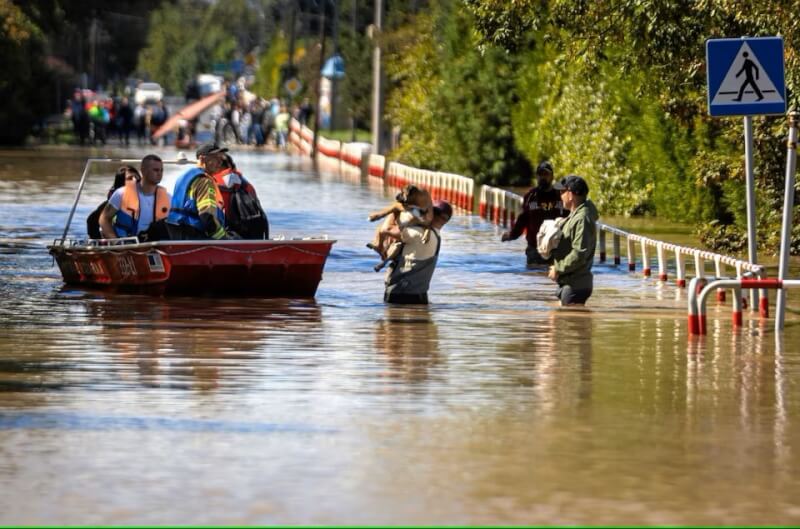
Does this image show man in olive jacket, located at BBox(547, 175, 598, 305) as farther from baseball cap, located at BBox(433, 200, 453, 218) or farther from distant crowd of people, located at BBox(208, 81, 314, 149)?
distant crowd of people, located at BBox(208, 81, 314, 149)

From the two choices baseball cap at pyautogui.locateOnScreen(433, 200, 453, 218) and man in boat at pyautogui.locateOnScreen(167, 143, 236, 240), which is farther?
man in boat at pyautogui.locateOnScreen(167, 143, 236, 240)

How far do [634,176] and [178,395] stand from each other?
2239 centimetres

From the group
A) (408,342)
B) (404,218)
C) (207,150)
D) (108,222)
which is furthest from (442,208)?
(108,222)

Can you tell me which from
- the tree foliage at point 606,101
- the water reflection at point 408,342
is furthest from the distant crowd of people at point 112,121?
the water reflection at point 408,342

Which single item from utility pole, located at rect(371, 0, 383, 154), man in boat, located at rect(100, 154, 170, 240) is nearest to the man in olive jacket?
man in boat, located at rect(100, 154, 170, 240)

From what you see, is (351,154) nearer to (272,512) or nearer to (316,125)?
(316,125)

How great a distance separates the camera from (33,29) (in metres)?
62.8

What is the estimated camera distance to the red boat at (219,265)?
1920 cm

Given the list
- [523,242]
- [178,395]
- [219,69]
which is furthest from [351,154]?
[219,69]

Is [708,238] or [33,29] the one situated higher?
[33,29]

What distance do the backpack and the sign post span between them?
17.7 ft

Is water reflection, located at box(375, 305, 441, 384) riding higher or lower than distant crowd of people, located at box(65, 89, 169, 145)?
lower

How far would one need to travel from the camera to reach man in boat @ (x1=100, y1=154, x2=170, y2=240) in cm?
2030

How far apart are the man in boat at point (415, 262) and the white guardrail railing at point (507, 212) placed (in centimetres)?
248
